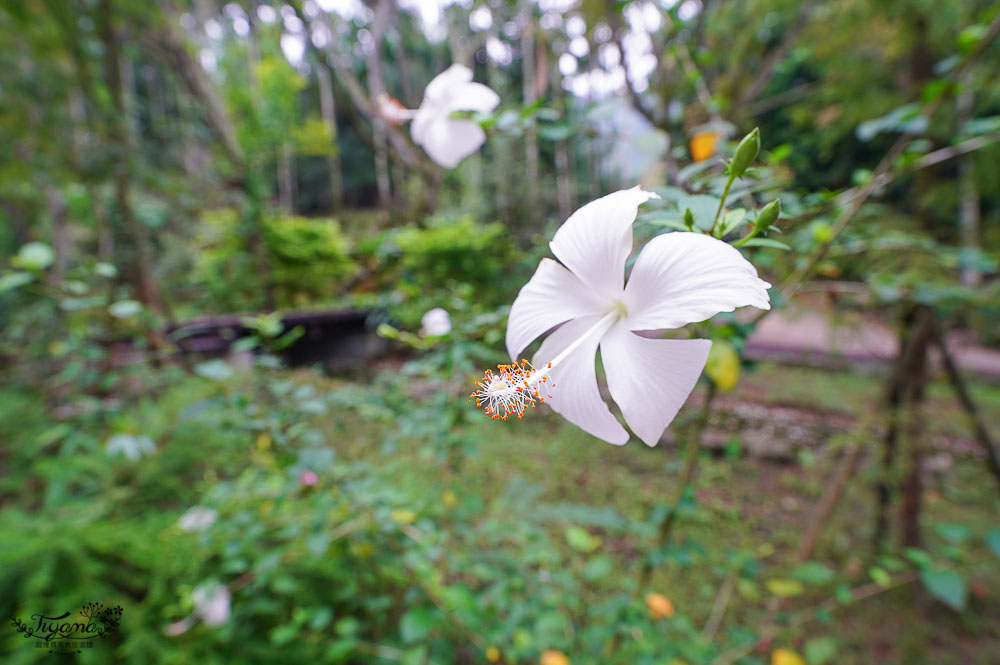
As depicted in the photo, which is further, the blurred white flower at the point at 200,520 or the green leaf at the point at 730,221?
the blurred white flower at the point at 200,520

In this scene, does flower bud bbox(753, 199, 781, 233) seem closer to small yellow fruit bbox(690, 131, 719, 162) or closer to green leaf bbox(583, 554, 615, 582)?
small yellow fruit bbox(690, 131, 719, 162)

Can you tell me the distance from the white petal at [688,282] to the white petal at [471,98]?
466 mm

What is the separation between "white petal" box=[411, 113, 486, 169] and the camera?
70 cm

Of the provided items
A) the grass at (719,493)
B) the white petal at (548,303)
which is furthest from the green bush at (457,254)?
the white petal at (548,303)

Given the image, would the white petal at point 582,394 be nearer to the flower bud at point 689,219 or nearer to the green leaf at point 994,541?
the flower bud at point 689,219

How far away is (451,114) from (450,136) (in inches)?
1.5

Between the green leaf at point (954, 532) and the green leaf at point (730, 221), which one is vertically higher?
the green leaf at point (730, 221)

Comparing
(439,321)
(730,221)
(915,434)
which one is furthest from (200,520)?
(915,434)

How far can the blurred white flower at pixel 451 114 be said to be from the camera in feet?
2.19

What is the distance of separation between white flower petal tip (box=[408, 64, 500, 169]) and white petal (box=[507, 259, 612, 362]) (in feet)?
1.30

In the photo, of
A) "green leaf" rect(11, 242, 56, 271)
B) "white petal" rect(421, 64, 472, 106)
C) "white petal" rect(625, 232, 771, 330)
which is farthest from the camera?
"green leaf" rect(11, 242, 56, 271)

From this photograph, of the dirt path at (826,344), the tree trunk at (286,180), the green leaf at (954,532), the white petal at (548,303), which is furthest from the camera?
the tree trunk at (286,180)

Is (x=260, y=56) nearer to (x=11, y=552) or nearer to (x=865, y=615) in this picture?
(x=11, y=552)

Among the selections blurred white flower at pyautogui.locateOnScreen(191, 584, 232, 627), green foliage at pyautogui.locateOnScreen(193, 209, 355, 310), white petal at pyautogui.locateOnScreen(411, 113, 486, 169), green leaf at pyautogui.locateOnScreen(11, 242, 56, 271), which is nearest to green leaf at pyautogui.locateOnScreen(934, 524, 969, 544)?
white petal at pyautogui.locateOnScreen(411, 113, 486, 169)
